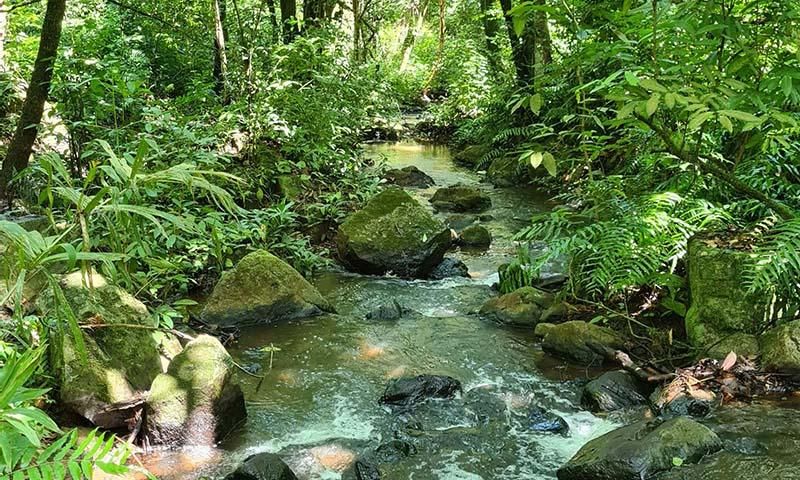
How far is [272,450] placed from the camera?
400 cm

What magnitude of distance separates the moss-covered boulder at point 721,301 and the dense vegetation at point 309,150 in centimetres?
18

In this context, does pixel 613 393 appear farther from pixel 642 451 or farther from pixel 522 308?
pixel 522 308

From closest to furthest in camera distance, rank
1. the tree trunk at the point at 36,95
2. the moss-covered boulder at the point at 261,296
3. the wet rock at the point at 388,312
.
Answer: the tree trunk at the point at 36,95, the moss-covered boulder at the point at 261,296, the wet rock at the point at 388,312

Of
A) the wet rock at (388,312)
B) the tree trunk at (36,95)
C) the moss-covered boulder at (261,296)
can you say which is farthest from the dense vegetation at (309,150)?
the wet rock at (388,312)

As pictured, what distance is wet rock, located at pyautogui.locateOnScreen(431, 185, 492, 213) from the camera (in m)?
Result: 10.7

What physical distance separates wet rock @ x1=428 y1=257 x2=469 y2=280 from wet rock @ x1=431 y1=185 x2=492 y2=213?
2977 mm

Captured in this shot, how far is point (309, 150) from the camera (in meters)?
9.08

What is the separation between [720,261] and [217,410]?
3.60 meters

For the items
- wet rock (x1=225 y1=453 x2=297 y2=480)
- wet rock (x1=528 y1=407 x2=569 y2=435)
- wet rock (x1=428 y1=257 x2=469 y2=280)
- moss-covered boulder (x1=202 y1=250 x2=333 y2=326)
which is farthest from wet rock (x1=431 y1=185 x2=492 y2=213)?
wet rock (x1=225 y1=453 x2=297 y2=480)

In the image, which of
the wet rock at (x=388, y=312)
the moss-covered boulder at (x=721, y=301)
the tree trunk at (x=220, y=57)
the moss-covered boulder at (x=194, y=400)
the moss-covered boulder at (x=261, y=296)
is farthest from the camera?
the tree trunk at (x=220, y=57)

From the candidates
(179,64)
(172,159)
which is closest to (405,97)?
(179,64)

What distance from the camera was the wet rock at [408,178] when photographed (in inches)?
491

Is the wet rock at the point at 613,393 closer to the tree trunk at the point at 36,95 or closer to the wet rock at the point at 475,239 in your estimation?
the wet rock at the point at 475,239

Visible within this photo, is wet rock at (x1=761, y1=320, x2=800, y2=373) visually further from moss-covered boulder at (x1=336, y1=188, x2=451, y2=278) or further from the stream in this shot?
moss-covered boulder at (x1=336, y1=188, x2=451, y2=278)
